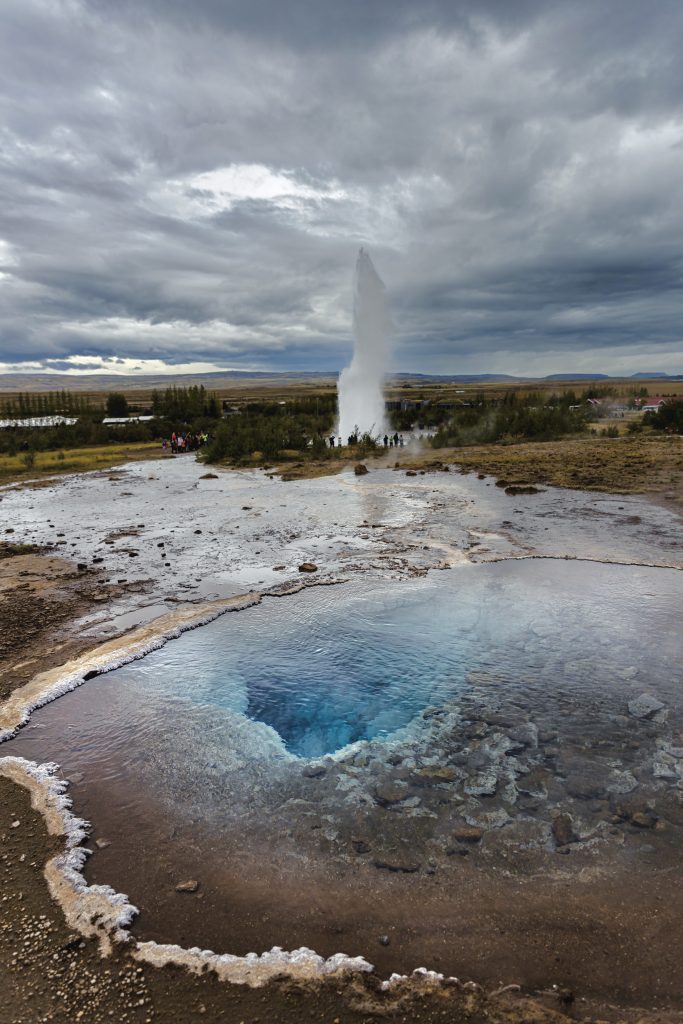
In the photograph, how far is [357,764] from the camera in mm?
4945

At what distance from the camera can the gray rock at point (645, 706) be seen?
17.9 ft

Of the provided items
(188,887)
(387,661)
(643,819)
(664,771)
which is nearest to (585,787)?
(643,819)

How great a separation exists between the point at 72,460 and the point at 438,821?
30.2m

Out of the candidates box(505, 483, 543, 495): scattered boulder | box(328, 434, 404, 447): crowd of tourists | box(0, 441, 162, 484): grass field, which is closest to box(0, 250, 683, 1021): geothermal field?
box(505, 483, 543, 495): scattered boulder

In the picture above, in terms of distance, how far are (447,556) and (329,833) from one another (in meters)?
7.32

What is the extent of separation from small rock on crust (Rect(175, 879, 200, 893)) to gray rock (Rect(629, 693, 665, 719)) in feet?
13.6

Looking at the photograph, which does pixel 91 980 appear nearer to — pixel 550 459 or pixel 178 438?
pixel 550 459

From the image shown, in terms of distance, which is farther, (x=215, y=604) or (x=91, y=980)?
(x=215, y=604)

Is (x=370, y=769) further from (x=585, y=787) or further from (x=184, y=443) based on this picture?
(x=184, y=443)

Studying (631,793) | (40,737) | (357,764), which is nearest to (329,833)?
(357,764)

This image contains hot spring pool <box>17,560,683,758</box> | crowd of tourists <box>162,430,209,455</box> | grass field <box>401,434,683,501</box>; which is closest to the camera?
hot spring pool <box>17,560,683,758</box>

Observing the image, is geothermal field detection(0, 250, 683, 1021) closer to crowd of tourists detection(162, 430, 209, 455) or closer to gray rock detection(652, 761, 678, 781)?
gray rock detection(652, 761, 678, 781)

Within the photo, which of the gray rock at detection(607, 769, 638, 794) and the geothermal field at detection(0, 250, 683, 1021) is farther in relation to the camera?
the gray rock at detection(607, 769, 638, 794)

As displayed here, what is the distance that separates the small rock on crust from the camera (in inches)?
144
